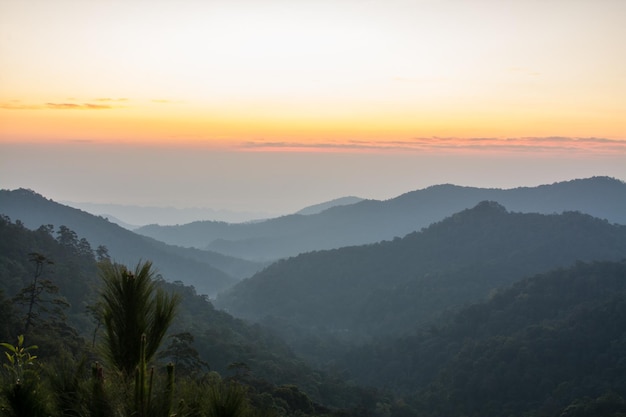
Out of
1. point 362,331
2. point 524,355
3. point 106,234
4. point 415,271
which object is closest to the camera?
point 524,355

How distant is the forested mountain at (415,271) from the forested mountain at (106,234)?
1638 centimetres

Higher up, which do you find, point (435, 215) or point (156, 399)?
point (156, 399)

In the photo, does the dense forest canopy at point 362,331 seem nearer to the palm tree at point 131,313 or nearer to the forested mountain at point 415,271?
the palm tree at point 131,313

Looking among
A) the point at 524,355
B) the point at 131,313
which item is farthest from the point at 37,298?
the point at 524,355

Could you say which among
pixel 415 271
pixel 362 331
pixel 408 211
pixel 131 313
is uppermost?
pixel 131 313

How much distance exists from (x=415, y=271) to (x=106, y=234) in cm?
A: 5104

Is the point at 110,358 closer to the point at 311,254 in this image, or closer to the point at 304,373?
the point at 304,373

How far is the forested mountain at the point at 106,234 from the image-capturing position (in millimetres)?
95375

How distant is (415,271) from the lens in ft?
293

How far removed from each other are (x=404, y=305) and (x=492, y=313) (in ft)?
60.8

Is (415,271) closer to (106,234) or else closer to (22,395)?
(106,234)

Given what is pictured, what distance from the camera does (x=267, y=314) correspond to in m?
84.2

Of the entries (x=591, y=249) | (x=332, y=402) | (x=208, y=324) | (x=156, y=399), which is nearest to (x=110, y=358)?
(x=156, y=399)

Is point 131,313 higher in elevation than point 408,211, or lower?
higher
